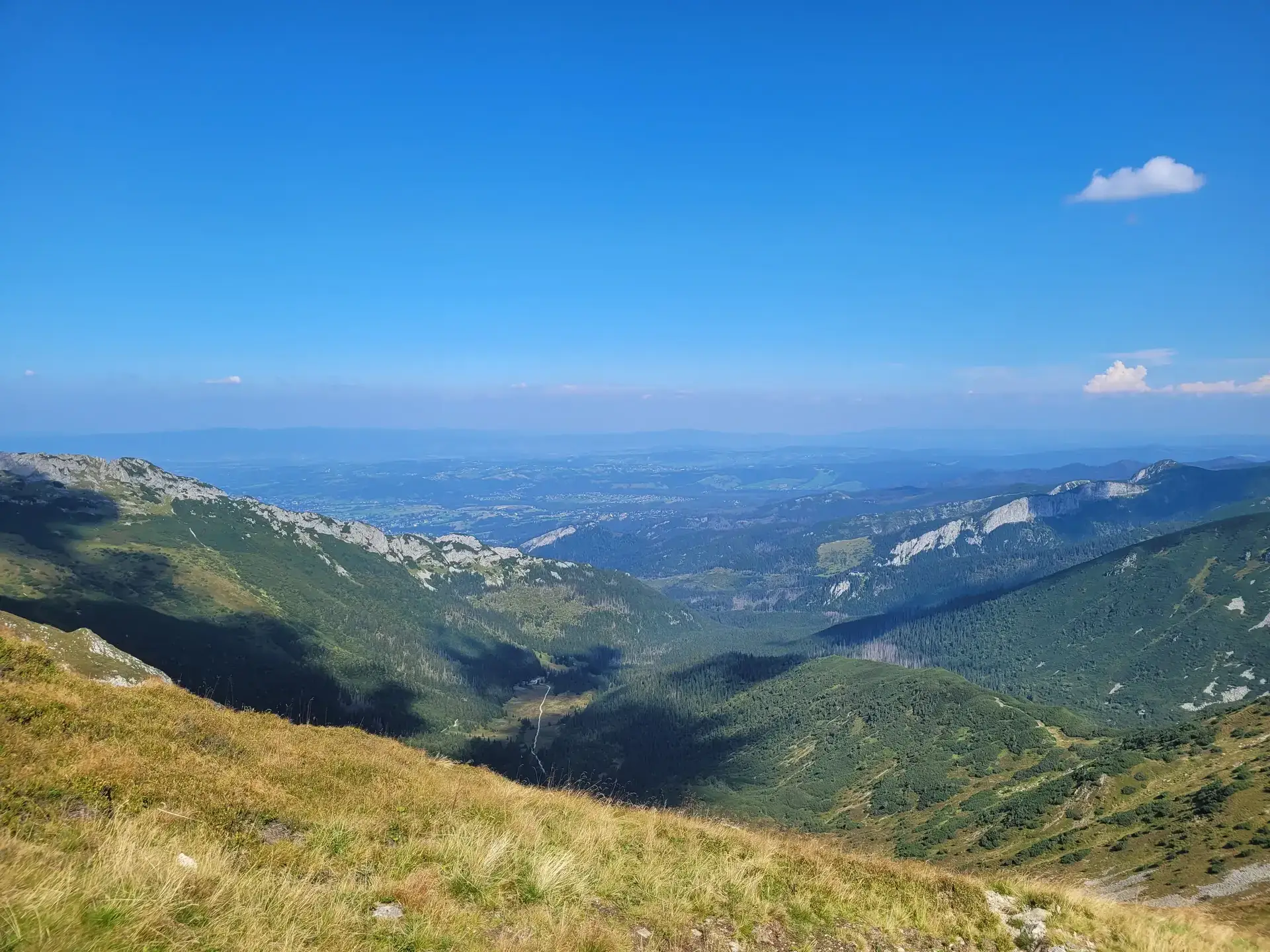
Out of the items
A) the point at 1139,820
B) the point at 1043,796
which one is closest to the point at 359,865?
the point at 1139,820

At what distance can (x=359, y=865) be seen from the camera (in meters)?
11.6

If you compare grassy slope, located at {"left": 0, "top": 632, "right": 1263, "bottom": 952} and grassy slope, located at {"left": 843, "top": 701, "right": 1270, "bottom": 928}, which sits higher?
grassy slope, located at {"left": 0, "top": 632, "right": 1263, "bottom": 952}

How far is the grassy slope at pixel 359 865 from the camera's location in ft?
27.1

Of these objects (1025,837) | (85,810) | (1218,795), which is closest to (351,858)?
(85,810)

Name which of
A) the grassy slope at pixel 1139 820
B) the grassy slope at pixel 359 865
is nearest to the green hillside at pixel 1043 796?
the grassy slope at pixel 1139 820

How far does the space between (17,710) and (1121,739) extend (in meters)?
164

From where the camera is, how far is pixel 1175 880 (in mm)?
43250

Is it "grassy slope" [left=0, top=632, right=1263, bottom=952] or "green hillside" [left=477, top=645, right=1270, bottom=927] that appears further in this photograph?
"green hillside" [left=477, top=645, right=1270, bottom=927]

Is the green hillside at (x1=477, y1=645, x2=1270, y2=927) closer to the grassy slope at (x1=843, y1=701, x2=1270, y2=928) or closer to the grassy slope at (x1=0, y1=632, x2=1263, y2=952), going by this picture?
the grassy slope at (x1=843, y1=701, x2=1270, y2=928)

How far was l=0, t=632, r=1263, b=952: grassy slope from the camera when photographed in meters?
8.27

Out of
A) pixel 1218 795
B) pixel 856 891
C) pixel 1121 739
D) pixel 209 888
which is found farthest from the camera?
pixel 1121 739

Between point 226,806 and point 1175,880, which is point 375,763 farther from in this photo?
point 1175,880

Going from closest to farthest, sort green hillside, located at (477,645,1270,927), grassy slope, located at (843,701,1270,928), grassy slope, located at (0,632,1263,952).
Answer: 1. grassy slope, located at (0,632,1263,952)
2. grassy slope, located at (843,701,1270,928)
3. green hillside, located at (477,645,1270,927)

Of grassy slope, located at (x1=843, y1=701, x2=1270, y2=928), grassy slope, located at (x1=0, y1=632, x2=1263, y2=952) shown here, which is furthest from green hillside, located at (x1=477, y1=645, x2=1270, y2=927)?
grassy slope, located at (x1=0, y1=632, x2=1263, y2=952)
